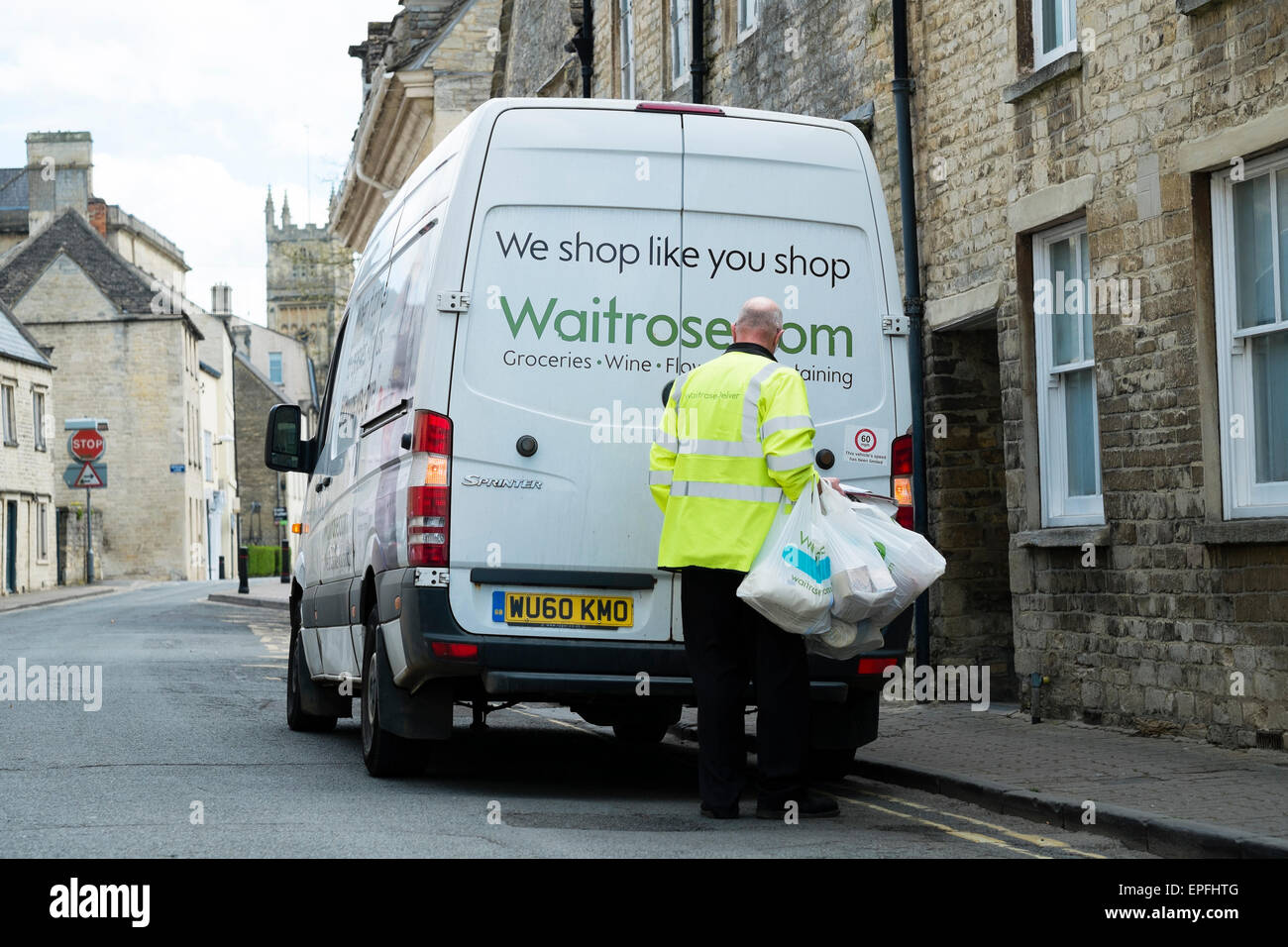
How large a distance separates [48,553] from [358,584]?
147 ft

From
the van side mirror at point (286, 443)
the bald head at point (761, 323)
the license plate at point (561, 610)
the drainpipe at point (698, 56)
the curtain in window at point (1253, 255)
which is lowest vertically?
the license plate at point (561, 610)

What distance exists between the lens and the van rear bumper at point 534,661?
7.75 metres

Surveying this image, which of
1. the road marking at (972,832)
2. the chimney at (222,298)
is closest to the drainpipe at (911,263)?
the road marking at (972,832)

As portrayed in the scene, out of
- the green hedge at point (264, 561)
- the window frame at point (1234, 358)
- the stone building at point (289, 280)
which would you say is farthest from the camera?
the stone building at point (289, 280)

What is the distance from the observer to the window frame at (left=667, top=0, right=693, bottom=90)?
20406mm

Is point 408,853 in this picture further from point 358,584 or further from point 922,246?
point 922,246

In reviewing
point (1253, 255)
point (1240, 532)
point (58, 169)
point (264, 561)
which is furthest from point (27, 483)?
point (1240, 532)

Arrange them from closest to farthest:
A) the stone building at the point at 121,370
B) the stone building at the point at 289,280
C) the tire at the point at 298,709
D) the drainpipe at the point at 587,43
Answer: the tire at the point at 298,709, the drainpipe at the point at 587,43, the stone building at the point at 121,370, the stone building at the point at 289,280

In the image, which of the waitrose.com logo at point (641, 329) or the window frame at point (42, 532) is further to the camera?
the window frame at point (42, 532)

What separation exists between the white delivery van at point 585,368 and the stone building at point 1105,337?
8.44 ft

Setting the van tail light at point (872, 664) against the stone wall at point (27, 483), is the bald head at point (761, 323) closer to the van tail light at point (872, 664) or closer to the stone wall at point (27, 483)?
the van tail light at point (872, 664)

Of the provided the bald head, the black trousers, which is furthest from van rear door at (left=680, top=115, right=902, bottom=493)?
the black trousers

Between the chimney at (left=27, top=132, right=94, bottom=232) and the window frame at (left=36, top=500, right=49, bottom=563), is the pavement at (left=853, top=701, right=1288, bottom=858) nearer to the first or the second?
the window frame at (left=36, top=500, right=49, bottom=563)

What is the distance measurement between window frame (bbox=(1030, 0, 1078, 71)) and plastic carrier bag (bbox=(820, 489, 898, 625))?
18.0 ft
